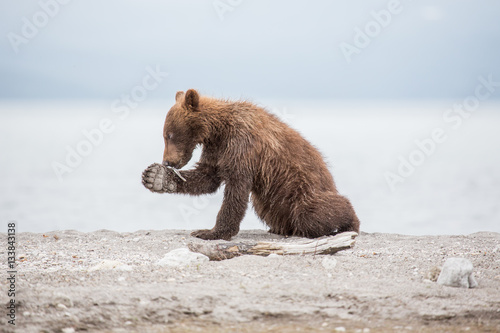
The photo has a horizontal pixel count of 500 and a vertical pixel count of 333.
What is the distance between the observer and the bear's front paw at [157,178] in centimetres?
728

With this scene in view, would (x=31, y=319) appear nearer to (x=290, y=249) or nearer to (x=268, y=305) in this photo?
(x=268, y=305)

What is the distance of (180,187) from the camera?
24.5ft

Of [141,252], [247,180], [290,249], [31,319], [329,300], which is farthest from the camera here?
[247,180]

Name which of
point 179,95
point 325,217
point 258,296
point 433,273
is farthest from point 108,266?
point 179,95

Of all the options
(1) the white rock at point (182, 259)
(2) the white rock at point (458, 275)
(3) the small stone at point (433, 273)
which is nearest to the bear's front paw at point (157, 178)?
(1) the white rock at point (182, 259)

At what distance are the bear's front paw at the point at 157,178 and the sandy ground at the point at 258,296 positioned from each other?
4.70 ft

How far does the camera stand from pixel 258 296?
4309mm

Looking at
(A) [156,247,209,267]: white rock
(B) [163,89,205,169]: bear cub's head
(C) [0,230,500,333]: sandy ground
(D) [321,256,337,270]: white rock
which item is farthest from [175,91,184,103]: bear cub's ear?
(D) [321,256,337,270]: white rock

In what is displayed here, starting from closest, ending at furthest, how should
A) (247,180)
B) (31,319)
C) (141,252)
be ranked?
(31,319) → (141,252) → (247,180)

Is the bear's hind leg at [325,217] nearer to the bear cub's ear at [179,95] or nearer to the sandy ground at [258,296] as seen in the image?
the sandy ground at [258,296]

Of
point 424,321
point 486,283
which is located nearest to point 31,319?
point 424,321

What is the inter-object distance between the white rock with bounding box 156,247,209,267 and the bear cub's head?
6.89 feet

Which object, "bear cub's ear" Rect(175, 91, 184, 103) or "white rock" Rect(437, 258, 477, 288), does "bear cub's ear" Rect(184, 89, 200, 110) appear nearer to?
"bear cub's ear" Rect(175, 91, 184, 103)

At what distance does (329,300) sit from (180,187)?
3540 millimetres
